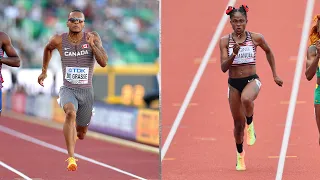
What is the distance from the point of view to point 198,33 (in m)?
10.6

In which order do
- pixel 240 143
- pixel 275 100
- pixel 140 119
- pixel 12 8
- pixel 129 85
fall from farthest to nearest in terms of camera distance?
pixel 12 8 < pixel 129 85 < pixel 140 119 < pixel 275 100 < pixel 240 143

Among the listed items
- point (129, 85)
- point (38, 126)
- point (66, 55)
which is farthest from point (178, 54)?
point (38, 126)

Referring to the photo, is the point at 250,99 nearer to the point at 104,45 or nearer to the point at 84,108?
the point at 84,108

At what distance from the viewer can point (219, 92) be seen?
1026cm

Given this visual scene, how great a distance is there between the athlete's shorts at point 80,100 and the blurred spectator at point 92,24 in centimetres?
1022

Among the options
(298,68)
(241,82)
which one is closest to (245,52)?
(241,82)

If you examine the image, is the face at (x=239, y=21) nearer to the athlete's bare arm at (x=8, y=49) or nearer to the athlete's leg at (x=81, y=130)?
the athlete's leg at (x=81, y=130)

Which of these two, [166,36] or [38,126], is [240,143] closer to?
[166,36]

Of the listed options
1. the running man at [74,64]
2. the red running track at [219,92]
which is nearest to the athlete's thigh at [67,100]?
the running man at [74,64]

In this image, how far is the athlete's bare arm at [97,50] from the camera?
7281mm

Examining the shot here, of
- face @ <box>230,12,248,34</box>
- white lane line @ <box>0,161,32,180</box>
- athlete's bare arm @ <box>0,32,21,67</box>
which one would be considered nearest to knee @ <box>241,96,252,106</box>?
face @ <box>230,12,248,34</box>

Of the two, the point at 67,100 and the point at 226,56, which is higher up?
the point at 226,56

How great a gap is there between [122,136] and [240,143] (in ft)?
19.1

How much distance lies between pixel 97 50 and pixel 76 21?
12.2 inches
